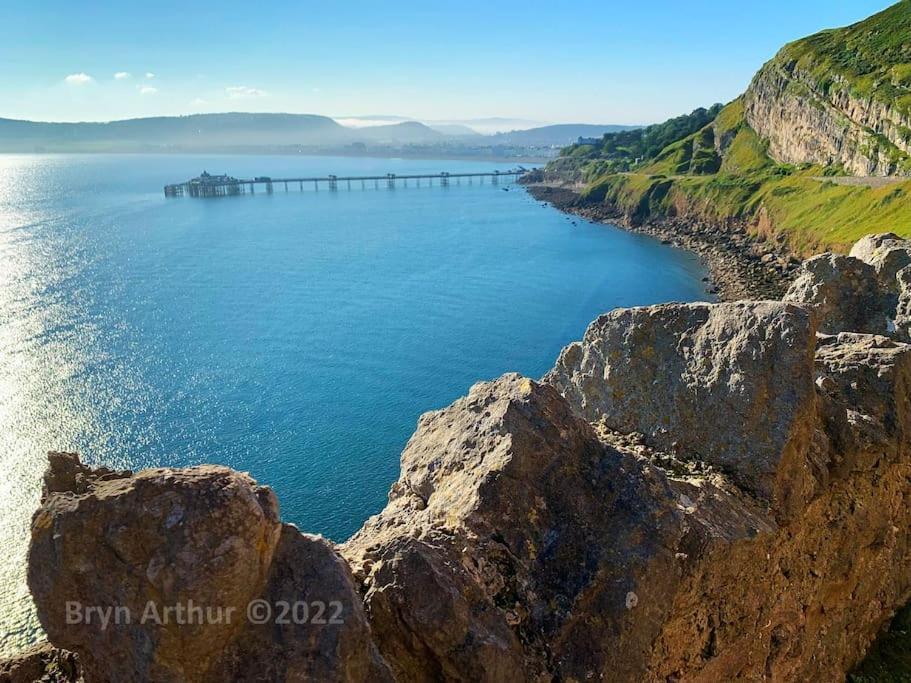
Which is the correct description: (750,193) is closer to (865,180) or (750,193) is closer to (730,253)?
(865,180)

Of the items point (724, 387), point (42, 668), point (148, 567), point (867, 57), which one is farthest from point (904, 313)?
point (867, 57)

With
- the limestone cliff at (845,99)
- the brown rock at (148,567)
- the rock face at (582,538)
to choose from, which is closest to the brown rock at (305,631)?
the rock face at (582,538)

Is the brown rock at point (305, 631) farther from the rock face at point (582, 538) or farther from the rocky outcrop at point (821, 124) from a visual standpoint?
the rocky outcrop at point (821, 124)

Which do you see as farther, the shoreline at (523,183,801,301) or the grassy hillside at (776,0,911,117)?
the grassy hillside at (776,0,911,117)

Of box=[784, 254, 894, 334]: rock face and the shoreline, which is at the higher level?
box=[784, 254, 894, 334]: rock face

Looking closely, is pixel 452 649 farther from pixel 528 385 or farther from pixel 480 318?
pixel 480 318

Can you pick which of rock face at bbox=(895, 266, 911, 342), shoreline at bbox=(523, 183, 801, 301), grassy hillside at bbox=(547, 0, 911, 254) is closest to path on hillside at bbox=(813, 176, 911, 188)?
grassy hillside at bbox=(547, 0, 911, 254)

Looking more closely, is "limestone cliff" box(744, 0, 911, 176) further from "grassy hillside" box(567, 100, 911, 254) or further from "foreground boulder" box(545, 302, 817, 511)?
"foreground boulder" box(545, 302, 817, 511)

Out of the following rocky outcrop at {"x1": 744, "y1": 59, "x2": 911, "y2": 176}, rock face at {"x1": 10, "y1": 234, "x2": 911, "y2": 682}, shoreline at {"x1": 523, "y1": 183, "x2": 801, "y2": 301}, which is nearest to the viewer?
rock face at {"x1": 10, "y1": 234, "x2": 911, "y2": 682}
